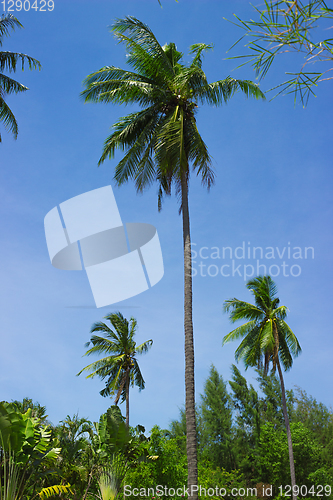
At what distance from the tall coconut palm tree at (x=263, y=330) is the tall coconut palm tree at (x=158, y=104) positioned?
13.5 metres

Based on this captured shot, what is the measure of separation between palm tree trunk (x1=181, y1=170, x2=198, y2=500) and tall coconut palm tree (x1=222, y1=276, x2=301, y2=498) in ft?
43.3

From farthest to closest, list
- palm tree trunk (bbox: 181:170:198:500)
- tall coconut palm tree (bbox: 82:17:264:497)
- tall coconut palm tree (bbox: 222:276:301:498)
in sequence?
tall coconut palm tree (bbox: 222:276:301:498) → tall coconut palm tree (bbox: 82:17:264:497) → palm tree trunk (bbox: 181:170:198:500)

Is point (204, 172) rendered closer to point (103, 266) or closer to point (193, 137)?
point (193, 137)

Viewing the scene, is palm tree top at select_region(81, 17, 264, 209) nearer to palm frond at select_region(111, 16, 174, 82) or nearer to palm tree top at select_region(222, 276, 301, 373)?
palm frond at select_region(111, 16, 174, 82)

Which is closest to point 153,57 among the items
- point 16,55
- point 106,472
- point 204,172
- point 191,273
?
point 204,172

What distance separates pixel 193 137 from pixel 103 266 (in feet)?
22.3

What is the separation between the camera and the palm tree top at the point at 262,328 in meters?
24.2

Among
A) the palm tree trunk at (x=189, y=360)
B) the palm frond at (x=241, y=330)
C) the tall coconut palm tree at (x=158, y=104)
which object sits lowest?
the palm tree trunk at (x=189, y=360)

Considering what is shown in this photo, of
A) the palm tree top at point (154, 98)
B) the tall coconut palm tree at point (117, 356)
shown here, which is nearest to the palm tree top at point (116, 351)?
the tall coconut palm tree at point (117, 356)

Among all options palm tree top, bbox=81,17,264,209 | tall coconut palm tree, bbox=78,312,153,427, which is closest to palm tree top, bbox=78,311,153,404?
tall coconut palm tree, bbox=78,312,153,427

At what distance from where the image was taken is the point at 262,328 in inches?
992

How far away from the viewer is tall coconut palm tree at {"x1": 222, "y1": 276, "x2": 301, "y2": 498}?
78.9 feet

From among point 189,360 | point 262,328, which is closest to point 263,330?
point 262,328

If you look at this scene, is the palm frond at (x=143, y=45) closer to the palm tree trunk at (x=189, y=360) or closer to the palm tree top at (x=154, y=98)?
the palm tree top at (x=154, y=98)
